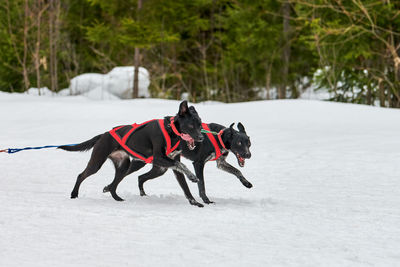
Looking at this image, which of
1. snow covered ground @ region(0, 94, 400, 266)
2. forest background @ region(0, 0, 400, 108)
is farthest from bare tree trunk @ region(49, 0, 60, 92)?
snow covered ground @ region(0, 94, 400, 266)

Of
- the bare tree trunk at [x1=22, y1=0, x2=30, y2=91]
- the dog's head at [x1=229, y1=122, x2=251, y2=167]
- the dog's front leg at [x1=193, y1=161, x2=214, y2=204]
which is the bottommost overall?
the dog's front leg at [x1=193, y1=161, x2=214, y2=204]

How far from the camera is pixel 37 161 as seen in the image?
32.0 feet

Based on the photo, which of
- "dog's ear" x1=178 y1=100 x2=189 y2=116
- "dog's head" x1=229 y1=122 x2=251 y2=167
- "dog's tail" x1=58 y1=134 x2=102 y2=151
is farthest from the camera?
"dog's tail" x1=58 y1=134 x2=102 y2=151

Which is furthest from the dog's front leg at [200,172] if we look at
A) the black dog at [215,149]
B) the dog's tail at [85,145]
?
the dog's tail at [85,145]

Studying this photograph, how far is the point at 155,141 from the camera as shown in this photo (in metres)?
5.49

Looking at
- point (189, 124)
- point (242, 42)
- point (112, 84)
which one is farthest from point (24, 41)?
point (189, 124)

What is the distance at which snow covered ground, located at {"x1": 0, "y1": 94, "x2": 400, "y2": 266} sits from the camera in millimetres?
3852

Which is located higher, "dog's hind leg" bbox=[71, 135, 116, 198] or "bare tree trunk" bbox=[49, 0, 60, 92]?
"bare tree trunk" bbox=[49, 0, 60, 92]

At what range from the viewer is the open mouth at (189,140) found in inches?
211

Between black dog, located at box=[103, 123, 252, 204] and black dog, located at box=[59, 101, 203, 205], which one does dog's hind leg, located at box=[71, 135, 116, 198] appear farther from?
black dog, located at box=[103, 123, 252, 204]

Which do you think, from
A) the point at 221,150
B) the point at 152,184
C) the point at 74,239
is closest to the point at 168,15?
the point at 152,184

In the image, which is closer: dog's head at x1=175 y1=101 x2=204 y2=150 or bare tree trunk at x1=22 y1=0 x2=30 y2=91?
dog's head at x1=175 y1=101 x2=204 y2=150

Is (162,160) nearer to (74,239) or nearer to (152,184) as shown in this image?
(74,239)

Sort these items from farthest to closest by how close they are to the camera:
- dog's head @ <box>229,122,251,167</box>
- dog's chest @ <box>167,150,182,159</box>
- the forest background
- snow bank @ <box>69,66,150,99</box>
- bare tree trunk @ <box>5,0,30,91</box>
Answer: snow bank @ <box>69,66,150,99</box>, bare tree trunk @ <box>5,0,30,91</box>, the forest background, dog's head @ <box>229,122,251,167</box>, dog's chest @ <box>167,150,182,159</box>
